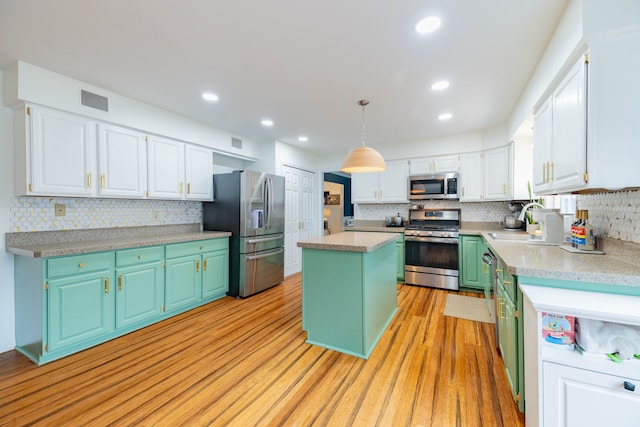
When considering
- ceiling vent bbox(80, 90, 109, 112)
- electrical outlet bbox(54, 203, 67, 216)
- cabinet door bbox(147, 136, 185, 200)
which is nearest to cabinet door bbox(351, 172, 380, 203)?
cabinet door bbox(147, 136, 185, 200)

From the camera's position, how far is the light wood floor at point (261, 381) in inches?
65.4

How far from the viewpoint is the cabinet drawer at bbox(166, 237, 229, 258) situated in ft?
10.4

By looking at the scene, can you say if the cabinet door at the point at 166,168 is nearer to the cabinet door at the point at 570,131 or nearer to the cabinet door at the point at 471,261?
the cabinet door at the point at 570,131

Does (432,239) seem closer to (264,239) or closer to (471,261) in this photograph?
(471,261)

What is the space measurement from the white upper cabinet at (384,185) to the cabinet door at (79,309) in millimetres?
4019

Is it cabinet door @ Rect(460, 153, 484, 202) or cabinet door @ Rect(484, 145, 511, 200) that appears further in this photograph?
cabinet door @ Rect(460, 153, 484, 202)

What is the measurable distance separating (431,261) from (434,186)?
129cm

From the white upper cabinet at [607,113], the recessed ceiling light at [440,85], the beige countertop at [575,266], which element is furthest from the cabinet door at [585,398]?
the recessed ceiling light at [440,85]

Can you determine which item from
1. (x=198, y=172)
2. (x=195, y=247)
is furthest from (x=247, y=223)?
(x=198, y=172)

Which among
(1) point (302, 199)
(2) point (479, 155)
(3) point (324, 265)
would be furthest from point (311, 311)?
(2) point (479, 155)

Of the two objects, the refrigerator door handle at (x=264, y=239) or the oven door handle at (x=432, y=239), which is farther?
the oven door handle at (x=432, y=239)

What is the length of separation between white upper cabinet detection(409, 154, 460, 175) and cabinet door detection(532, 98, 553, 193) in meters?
2.09

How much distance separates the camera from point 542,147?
2.20m

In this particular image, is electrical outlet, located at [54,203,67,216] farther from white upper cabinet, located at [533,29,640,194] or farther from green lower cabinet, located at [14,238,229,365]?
white upper cabinet, located at [533,29,640,194]
